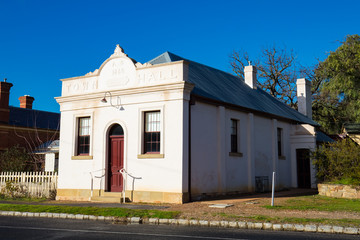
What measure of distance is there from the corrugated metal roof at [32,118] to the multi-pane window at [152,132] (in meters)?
19.3

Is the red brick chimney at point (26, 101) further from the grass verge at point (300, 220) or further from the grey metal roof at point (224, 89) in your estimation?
the grass verge at point (300, 220)

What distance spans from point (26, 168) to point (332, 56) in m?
24.5

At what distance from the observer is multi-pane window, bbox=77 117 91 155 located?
18.3 m

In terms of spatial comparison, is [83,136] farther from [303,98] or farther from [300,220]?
[303,98]

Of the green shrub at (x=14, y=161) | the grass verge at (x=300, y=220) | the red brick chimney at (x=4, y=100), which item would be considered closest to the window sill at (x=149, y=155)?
the grass verge at (x=300, y=220)

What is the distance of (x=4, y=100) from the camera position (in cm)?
3052

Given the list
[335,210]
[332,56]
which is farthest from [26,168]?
[332,56]

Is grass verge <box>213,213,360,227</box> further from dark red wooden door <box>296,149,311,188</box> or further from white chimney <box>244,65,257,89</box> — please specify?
white chimney <box>244,65,257,89</box>

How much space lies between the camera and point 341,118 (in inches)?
1533

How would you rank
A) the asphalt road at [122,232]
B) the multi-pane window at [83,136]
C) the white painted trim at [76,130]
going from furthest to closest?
the multi-pane window at [83,136] < the white painted trim at [76,130] < the asphalt road at [122,232]

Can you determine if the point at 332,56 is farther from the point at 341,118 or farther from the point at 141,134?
the point at 141,134

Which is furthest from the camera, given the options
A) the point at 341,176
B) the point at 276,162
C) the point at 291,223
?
the point at 276,162

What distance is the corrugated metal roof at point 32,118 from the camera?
1293 inches

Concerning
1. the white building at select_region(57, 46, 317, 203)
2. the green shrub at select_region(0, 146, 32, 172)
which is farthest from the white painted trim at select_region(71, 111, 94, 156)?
the green shrub at select_region(0, 146, 32, 172)
